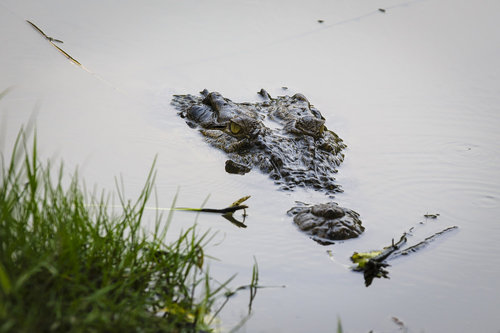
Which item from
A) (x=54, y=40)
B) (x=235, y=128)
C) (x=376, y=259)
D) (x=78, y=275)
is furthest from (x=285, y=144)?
(x=54, y=40)

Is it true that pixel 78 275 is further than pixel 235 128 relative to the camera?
No

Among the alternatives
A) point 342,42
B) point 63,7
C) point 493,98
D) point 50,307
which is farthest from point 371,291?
Answer: point 63,7

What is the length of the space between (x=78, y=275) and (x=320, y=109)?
448 cm

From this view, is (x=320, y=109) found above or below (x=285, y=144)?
above

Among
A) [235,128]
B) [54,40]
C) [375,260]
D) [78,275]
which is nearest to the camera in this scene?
[78,275]

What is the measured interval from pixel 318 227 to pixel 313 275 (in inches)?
17.7

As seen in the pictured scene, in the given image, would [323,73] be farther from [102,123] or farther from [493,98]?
[102,123]

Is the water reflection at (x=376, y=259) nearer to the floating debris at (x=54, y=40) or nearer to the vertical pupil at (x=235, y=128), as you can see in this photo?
the vertical pupil at (x=235, y=128)

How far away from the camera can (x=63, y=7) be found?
316 inches

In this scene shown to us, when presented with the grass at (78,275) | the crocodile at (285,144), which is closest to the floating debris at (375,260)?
the crocodile at (285,144)

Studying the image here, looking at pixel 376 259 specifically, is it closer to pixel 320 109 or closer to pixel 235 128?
pixel 235 128

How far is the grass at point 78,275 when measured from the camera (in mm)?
2455

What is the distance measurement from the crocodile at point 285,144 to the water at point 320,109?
5.0 inches

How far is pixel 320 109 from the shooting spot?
6672mm
